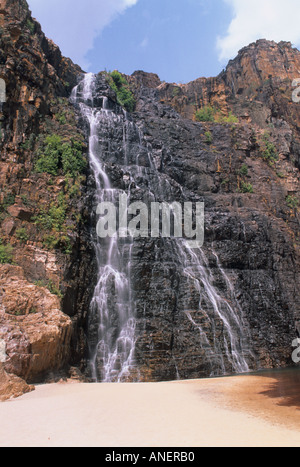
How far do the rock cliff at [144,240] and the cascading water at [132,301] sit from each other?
0.36 feet

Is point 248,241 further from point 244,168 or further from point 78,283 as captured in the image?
point 78,283

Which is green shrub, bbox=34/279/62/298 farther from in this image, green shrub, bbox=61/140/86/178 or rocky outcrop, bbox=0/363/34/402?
green shrub, bbox=61/140/86/178

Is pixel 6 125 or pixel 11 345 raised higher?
pixel 6 125

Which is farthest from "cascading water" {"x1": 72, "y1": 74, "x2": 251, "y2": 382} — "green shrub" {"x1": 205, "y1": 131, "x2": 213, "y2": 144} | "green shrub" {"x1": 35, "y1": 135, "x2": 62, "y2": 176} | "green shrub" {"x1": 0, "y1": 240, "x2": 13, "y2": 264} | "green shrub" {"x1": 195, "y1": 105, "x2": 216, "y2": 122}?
"green shrub" {"x1": 195, "y1": 105, "x2": 216, "y2": 122}

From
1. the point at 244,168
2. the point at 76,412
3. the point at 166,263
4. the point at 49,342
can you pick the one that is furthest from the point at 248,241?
the point at 76,412

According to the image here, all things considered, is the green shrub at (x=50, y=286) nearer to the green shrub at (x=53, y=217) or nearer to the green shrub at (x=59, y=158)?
the green shrub at (x=53, y=217)

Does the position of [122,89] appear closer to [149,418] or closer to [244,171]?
[244,171]

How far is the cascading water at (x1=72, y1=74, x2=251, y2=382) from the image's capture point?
1631cm

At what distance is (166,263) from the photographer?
1973cm

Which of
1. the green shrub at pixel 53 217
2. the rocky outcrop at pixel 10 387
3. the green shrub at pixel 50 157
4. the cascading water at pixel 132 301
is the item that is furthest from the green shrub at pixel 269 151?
the rocky outcrop at pixel 10 387

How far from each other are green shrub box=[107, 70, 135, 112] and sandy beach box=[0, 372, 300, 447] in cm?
3372

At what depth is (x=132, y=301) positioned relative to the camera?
58.8 feet

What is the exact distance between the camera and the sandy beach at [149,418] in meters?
5.42
